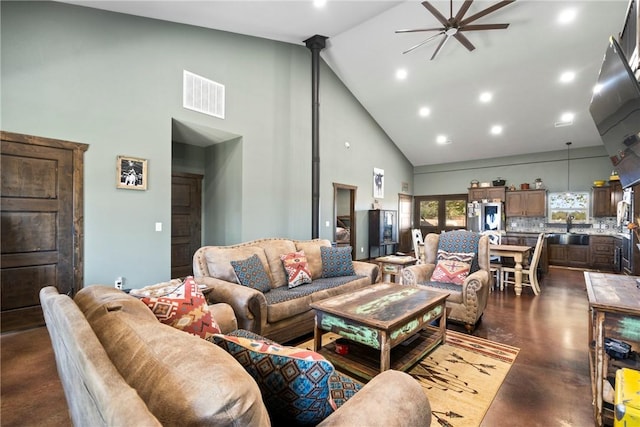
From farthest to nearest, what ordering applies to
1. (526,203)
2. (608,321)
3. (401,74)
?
(526,203) < (401,74) < (608,321)

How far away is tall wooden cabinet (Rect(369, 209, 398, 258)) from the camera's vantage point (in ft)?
25.2

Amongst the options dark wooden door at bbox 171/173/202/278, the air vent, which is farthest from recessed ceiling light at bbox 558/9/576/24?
dark wooden door at bbox 171/173/202/278

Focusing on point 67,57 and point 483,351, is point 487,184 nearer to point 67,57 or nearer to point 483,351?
point 483,351

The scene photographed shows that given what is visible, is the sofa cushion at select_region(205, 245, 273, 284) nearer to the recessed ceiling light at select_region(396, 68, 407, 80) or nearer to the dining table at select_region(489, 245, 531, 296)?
the dining table at select_region(489, 245, 531, 296)

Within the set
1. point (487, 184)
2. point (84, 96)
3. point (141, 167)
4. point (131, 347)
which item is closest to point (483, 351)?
point (131, 347)

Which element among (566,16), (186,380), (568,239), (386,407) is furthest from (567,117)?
(186,380)

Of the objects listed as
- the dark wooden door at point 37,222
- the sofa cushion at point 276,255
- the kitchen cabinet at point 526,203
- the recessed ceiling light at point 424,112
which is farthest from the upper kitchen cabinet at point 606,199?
the dark wooden door at point 37,222

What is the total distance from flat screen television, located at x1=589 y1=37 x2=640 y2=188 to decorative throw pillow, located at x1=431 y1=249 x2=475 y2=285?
5.31ft

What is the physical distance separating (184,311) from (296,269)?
1.93 meters

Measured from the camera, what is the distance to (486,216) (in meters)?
8.53

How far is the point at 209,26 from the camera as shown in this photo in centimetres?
437

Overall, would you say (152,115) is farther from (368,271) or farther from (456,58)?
(456,58)

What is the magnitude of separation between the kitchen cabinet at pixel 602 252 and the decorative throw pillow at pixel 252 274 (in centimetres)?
812

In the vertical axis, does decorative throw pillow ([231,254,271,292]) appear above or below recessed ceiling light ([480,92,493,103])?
below
